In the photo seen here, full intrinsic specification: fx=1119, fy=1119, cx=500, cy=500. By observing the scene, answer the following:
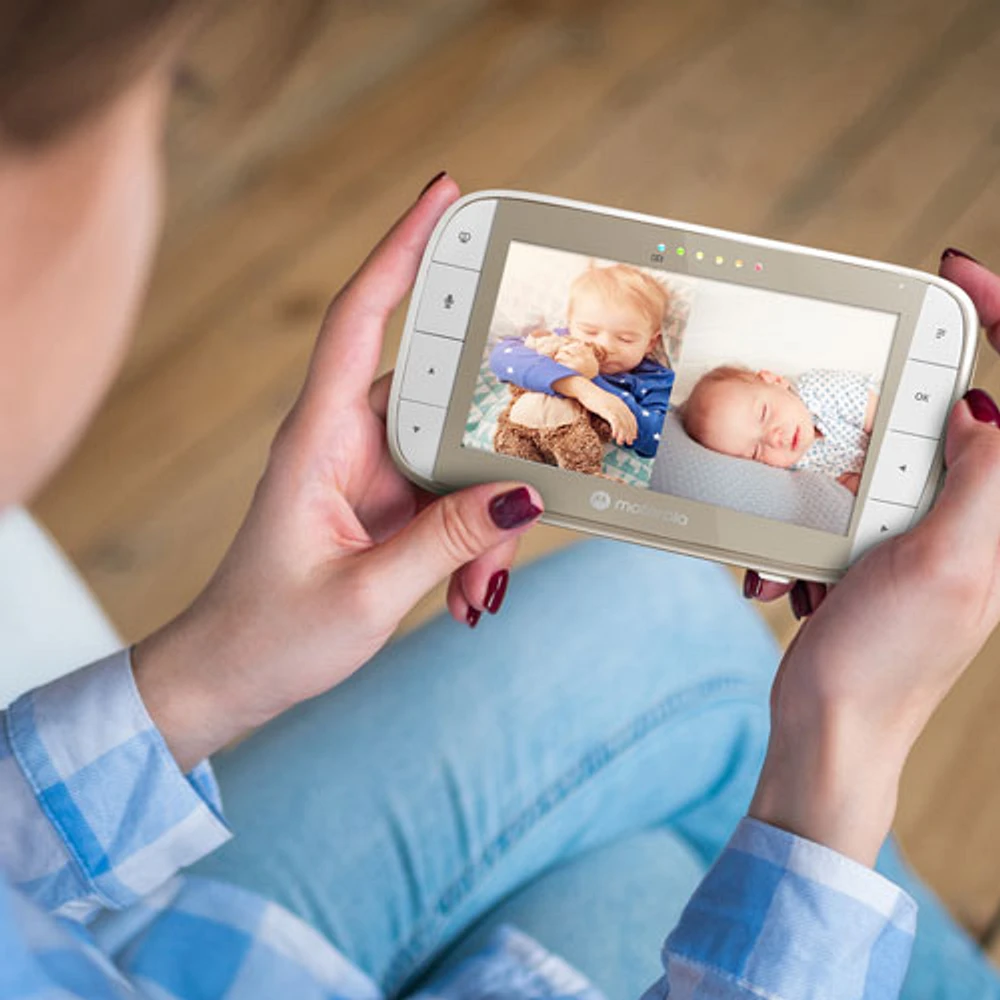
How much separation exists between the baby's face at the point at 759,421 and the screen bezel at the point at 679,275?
0.04 m

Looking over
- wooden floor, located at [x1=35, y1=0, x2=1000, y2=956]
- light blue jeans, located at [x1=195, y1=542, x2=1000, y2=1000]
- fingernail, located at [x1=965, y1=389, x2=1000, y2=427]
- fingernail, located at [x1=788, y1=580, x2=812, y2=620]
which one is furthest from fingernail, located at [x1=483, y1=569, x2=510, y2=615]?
wooden floor, located at [x1=35, y1=0, x2=1000, y2=956]

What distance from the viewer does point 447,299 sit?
25.4 inches

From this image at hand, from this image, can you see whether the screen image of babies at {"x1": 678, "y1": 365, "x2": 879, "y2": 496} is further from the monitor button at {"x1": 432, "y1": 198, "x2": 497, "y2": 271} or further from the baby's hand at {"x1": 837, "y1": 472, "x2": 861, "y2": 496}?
the monitor button at {"x1": 432, "y1": 198, "x2": 497, "y2": 271}

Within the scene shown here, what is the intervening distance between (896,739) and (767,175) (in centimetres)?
92

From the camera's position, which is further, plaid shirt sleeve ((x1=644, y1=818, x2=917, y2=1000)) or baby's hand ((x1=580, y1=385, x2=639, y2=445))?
baby's hand ((x1=580, y1=385, x2=639, y2=445))

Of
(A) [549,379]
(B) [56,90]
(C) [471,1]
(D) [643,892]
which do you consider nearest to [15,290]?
Answer: (B) [56,90]

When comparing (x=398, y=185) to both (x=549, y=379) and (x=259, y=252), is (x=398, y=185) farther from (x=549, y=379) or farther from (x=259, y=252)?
(x=549, y=379)

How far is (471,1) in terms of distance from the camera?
141 centimetres

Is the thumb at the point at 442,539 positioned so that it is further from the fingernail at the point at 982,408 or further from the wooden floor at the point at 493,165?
the wooden floor at the point at 493,165

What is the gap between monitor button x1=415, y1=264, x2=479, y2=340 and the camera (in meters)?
0.64

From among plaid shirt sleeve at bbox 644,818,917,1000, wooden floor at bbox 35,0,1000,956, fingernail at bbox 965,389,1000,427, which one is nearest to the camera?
plaid shirt sleeve at bbox 644,818,917,1000

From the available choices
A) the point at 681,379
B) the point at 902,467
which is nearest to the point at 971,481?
the point at 902,467

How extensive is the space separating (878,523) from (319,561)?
0.31 meters

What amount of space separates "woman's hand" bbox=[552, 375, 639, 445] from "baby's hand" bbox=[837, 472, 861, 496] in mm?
117
